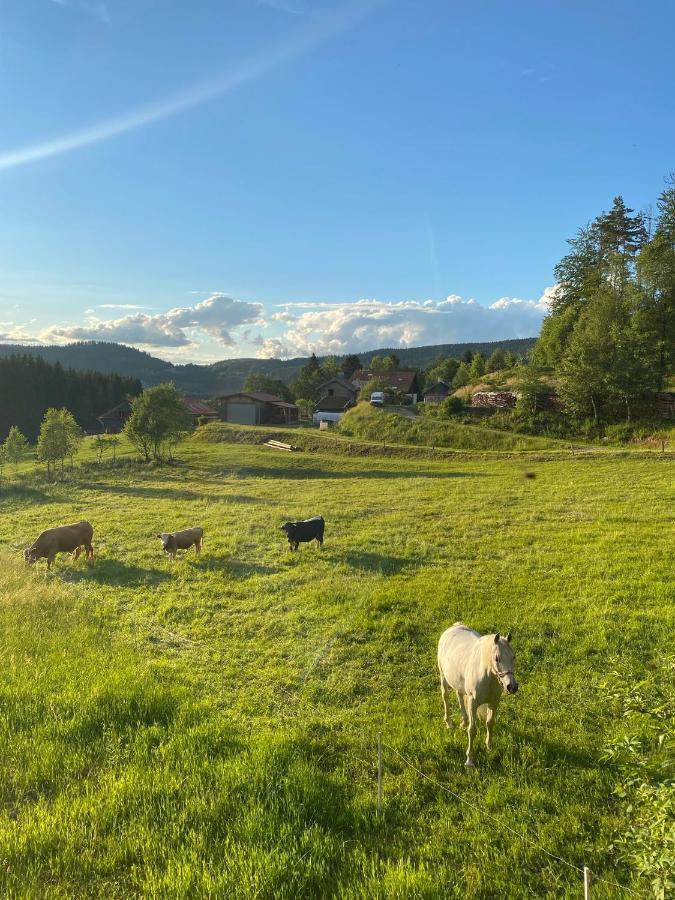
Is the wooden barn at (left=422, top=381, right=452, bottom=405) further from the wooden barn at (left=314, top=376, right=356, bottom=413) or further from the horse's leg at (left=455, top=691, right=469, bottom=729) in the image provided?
the horse's leg at (left=455, top=691, right=469, bottom=729)

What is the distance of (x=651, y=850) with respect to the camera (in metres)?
3.56

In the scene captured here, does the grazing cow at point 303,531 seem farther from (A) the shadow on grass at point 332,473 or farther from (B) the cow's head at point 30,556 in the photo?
(A) the shadow on grass at point 332,473

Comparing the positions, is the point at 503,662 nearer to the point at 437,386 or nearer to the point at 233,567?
the point at 233,567

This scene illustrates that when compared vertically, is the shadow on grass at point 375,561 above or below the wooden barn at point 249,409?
below

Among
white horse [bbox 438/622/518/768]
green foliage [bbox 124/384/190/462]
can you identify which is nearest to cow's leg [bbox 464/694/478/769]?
white horse [bbox 438/622/518/768]

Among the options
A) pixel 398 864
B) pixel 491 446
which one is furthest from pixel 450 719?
pixel 491 446

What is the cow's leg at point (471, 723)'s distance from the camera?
666cm

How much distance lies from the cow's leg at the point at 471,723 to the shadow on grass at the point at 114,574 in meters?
12.3

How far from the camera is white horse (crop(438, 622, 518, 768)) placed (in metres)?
6.34

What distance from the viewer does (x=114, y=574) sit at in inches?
678

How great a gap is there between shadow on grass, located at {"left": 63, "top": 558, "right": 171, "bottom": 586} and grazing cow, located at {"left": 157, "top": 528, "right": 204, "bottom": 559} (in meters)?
1.33

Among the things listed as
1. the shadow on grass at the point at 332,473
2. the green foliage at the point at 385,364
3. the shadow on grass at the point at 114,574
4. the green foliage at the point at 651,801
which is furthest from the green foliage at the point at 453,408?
the green foliage at the point at 385,364

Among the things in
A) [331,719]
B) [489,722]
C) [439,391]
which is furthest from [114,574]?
[439,391]

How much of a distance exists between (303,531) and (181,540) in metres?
5.00
